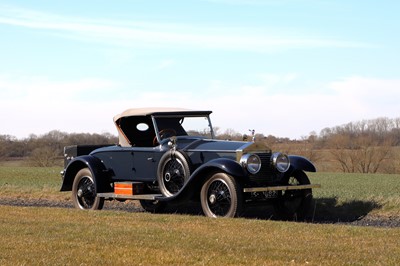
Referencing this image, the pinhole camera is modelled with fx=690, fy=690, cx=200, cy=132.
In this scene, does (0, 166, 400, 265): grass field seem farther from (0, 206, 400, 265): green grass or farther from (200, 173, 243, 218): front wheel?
(200, 173, 243, 218): front wheel

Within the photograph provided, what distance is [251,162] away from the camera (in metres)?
11.8

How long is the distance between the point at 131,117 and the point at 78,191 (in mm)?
1890

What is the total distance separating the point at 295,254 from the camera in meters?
7.49

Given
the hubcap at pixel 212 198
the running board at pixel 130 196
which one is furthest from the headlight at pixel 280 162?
the running board at pixel 130 196

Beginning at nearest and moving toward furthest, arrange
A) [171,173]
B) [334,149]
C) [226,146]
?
1. [226,146]
2. [171,173]
3. [334,149]

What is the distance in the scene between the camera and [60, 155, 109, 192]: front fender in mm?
13812

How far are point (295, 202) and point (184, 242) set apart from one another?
4884mm

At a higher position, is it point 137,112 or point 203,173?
point 137,112

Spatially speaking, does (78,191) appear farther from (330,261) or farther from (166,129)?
(330,261)

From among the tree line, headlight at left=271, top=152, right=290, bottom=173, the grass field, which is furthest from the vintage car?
the tree line

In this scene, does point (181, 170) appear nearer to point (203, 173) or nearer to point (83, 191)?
point (203, 173)

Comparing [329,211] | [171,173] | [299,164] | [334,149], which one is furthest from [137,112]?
[334,149]

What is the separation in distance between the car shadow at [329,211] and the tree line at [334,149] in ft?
88.4

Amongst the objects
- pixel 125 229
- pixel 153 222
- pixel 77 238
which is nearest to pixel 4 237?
pixel 77 238
